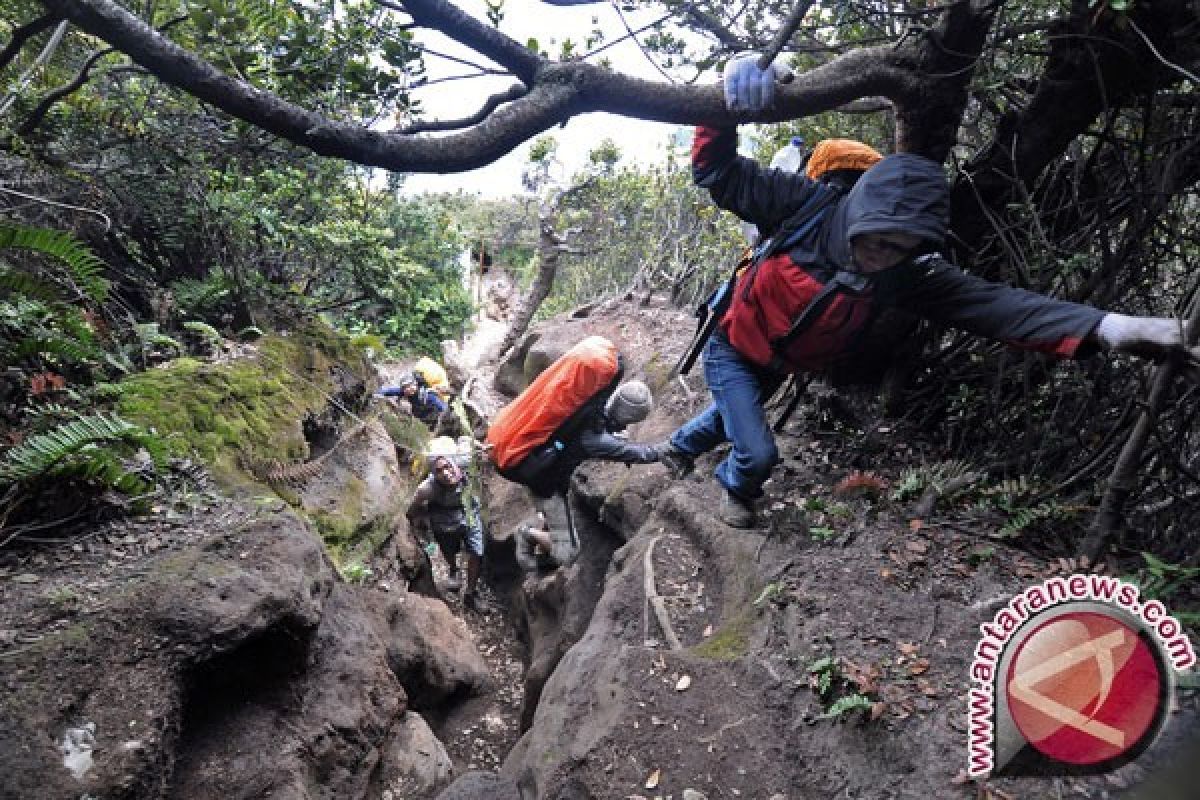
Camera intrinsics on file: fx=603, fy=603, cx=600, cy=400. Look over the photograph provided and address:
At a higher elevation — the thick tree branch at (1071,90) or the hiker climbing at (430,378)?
the thick tree branch at (1071,90)

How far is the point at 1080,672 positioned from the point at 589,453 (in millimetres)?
4851

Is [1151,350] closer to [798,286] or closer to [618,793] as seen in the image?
[798,286]

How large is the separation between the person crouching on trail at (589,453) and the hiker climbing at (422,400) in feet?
15.0

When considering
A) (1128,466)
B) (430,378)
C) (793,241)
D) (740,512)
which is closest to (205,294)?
(430,378)

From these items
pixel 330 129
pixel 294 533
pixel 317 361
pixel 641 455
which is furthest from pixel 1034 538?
pixel 317 361

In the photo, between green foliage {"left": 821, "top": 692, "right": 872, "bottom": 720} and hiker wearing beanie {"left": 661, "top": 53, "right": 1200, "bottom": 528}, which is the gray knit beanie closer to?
hiker wearing beanie {"left": 661, "top": 53, "right": 1200, "bottom": 528}

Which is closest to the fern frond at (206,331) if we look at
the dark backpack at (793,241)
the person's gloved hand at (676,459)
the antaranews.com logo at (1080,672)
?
the person's gloved hand at (676,459)

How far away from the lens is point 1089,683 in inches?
73.0

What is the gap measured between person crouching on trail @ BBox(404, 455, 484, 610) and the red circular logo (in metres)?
6.53

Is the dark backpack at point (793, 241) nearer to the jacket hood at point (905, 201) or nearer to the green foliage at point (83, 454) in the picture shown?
the jacket hood at point (905, 201)

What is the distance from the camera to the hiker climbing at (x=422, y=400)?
437 inches

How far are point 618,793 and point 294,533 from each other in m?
2.65

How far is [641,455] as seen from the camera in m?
6.07

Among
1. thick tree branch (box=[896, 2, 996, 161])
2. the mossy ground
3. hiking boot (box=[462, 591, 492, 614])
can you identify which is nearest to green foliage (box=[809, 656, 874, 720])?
thick tree branch (box=[896, 2, 996, 161])
